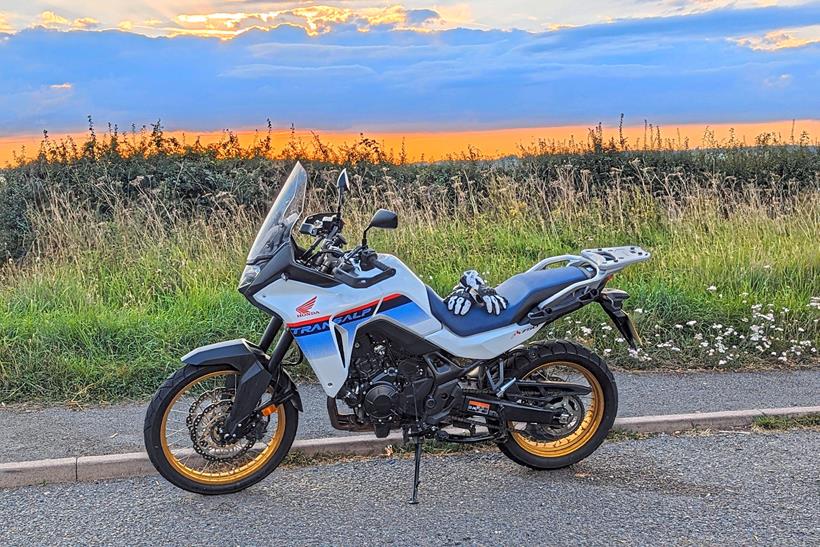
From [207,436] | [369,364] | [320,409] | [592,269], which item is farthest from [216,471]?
[592,269]

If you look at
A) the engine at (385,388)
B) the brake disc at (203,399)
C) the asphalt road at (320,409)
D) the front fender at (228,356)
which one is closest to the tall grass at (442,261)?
the asphalt road at (320,409)

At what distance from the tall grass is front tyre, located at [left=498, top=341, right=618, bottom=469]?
6.81 feet

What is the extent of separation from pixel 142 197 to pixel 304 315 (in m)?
7.51

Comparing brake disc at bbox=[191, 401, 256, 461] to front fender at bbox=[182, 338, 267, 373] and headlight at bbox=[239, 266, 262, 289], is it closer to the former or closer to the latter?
front fender at bbox=[182, 338, 267, 373]

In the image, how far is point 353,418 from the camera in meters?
4.23

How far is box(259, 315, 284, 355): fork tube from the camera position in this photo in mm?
4156

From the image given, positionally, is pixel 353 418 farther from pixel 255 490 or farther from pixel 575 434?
pixel 575 434

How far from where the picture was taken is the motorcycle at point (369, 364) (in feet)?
13.2

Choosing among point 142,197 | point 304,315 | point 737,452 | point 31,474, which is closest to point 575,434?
point 737,452

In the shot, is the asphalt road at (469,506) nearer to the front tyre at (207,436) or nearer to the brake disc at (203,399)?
the front tyre at (207,436)

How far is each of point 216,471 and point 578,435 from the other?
203 centimetres

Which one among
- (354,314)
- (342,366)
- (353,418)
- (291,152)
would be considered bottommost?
(353,418)

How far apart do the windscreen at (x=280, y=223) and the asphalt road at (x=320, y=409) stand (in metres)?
1.58

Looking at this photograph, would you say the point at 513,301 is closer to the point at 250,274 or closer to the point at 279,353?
the point at 279,353
